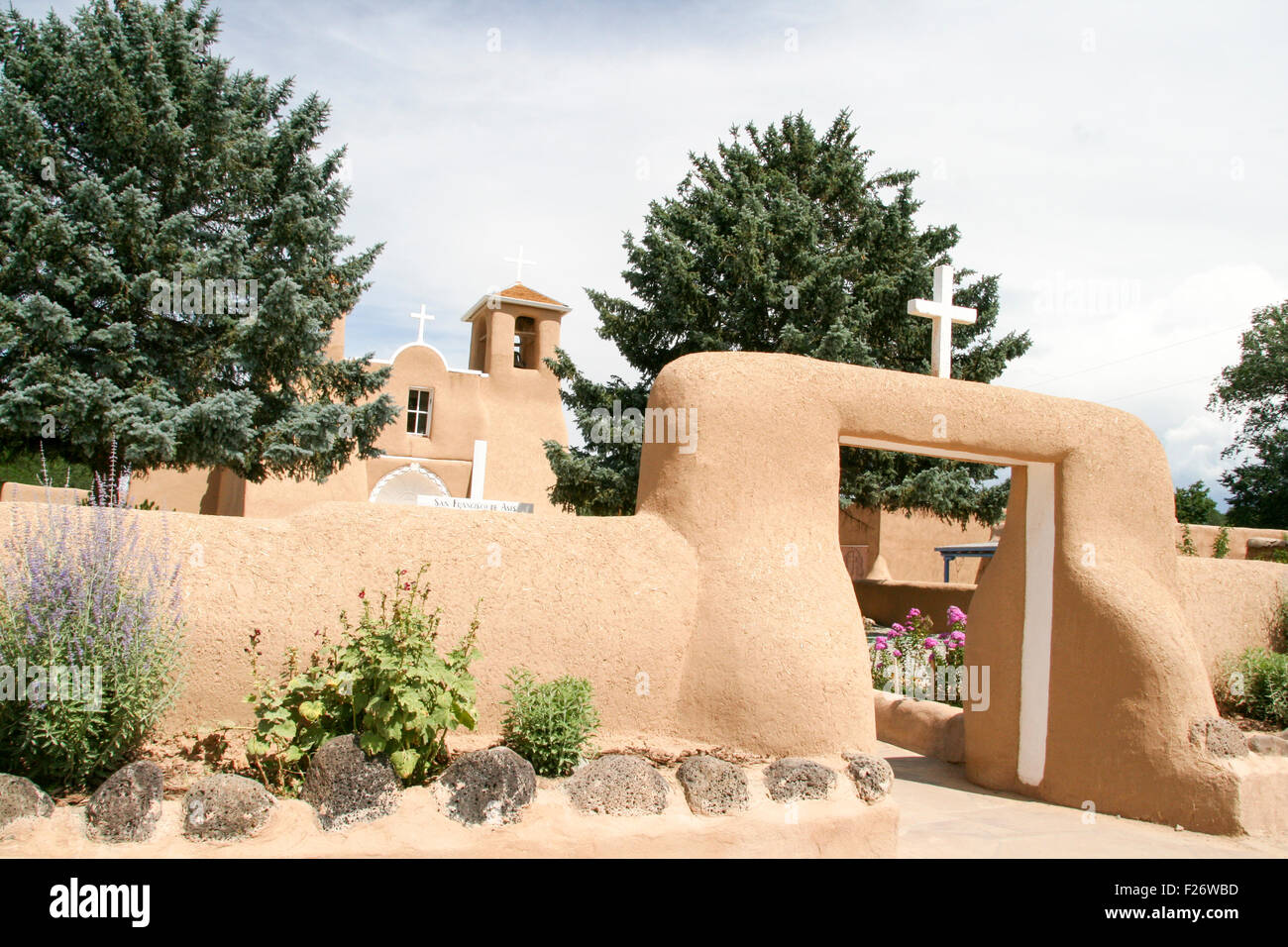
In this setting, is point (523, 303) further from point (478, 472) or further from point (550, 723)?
point (550, 723)

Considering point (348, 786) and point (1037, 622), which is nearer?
point (348, 786)

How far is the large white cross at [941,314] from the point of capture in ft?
23.9

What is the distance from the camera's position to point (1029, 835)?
6.13 m

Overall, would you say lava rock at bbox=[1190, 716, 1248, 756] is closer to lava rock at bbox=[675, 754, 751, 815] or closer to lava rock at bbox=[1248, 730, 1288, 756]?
lava rock at bbox=[1248, 730, 1288, 756]

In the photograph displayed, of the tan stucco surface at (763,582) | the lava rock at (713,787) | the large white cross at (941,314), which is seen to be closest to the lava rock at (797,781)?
the lava rock at (713,787)

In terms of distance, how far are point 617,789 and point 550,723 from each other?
0.50 meters

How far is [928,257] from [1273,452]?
16.4 meters

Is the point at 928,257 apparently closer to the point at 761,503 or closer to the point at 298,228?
the point at 298,228

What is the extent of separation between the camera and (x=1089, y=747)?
678cm

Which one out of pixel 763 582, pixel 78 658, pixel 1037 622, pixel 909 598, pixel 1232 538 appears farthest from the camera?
pixel 909 598

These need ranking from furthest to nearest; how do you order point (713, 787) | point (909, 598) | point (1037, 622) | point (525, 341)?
point (525, 341)
point (909, 598)
point (1037, 622)
point (713, 787)

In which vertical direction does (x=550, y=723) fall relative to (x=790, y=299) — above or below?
below

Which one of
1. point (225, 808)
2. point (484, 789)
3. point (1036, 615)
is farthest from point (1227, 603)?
point (225, 808)

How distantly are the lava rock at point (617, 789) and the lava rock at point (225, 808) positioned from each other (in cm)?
145
